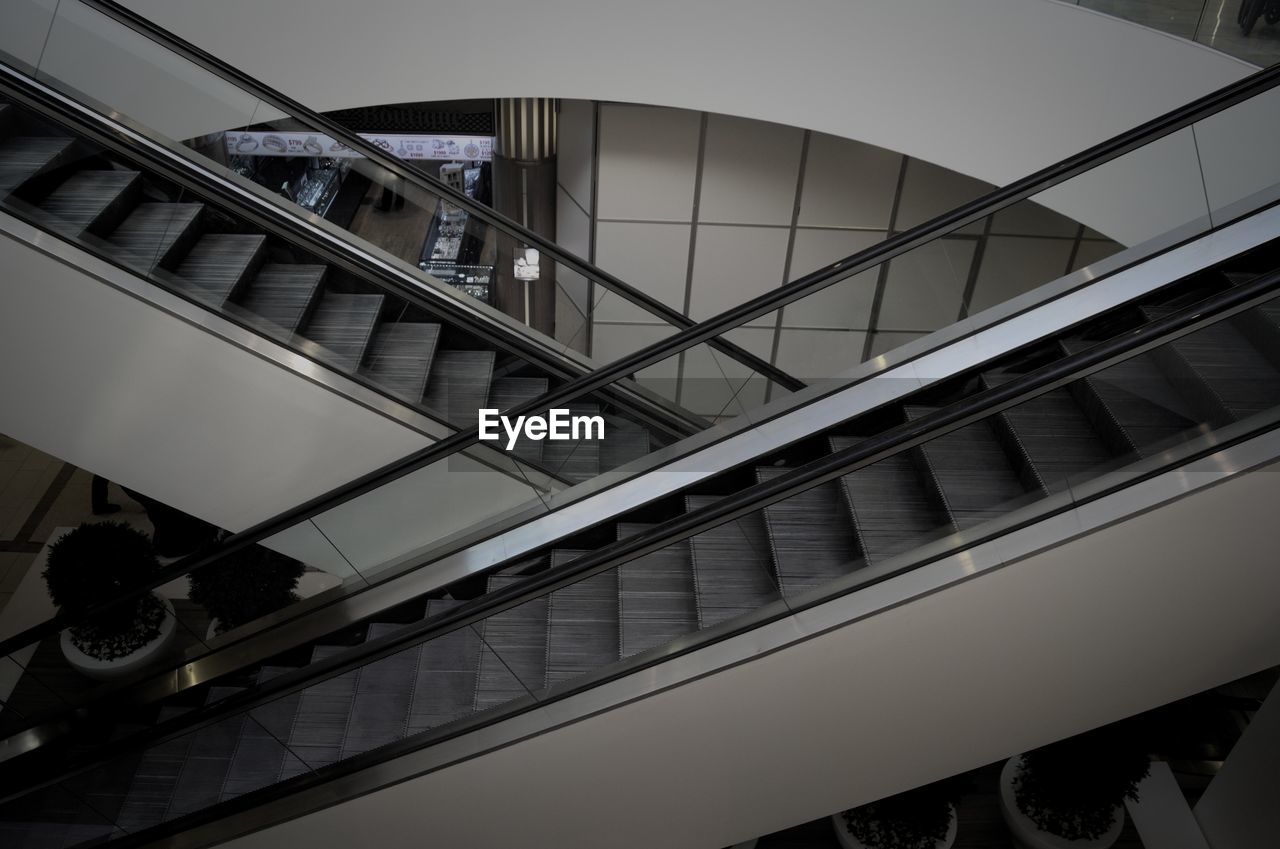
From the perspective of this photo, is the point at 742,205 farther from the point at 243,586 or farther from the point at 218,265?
the point at 243,586

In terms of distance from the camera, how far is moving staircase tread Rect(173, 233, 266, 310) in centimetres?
454

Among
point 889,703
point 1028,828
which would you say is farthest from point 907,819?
point 889,703

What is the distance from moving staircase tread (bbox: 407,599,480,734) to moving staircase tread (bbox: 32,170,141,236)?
2429 millimetres

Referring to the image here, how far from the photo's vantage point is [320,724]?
4160 millimetres

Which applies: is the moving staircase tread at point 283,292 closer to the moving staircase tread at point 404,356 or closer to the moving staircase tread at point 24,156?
the moving staircase tread at point 404,356

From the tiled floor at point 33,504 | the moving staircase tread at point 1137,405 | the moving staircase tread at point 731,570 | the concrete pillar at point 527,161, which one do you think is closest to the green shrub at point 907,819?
the moving staircase tread at point 731,570

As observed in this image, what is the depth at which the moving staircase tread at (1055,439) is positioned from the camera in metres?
3.39

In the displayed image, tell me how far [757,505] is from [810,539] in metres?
0.55

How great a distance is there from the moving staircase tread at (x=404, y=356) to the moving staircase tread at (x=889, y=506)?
2.47 metres

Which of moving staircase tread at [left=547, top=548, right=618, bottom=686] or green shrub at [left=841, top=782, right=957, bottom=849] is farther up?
moving staircase tread at [left=547, top=548, right=618, bottom=686]

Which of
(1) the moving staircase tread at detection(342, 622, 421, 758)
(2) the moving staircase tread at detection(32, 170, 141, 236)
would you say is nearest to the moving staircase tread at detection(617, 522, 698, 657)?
(1) the moving staircase tread at detection(342, 622, 421, 758)

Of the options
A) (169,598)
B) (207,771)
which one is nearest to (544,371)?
(207,771)

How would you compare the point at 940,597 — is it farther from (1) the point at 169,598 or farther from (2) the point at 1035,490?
(1) the point at 169,598

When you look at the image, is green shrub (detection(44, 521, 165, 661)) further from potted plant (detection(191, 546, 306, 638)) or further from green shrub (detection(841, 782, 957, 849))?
green shrub (detection(841, 782, 957, 849))
